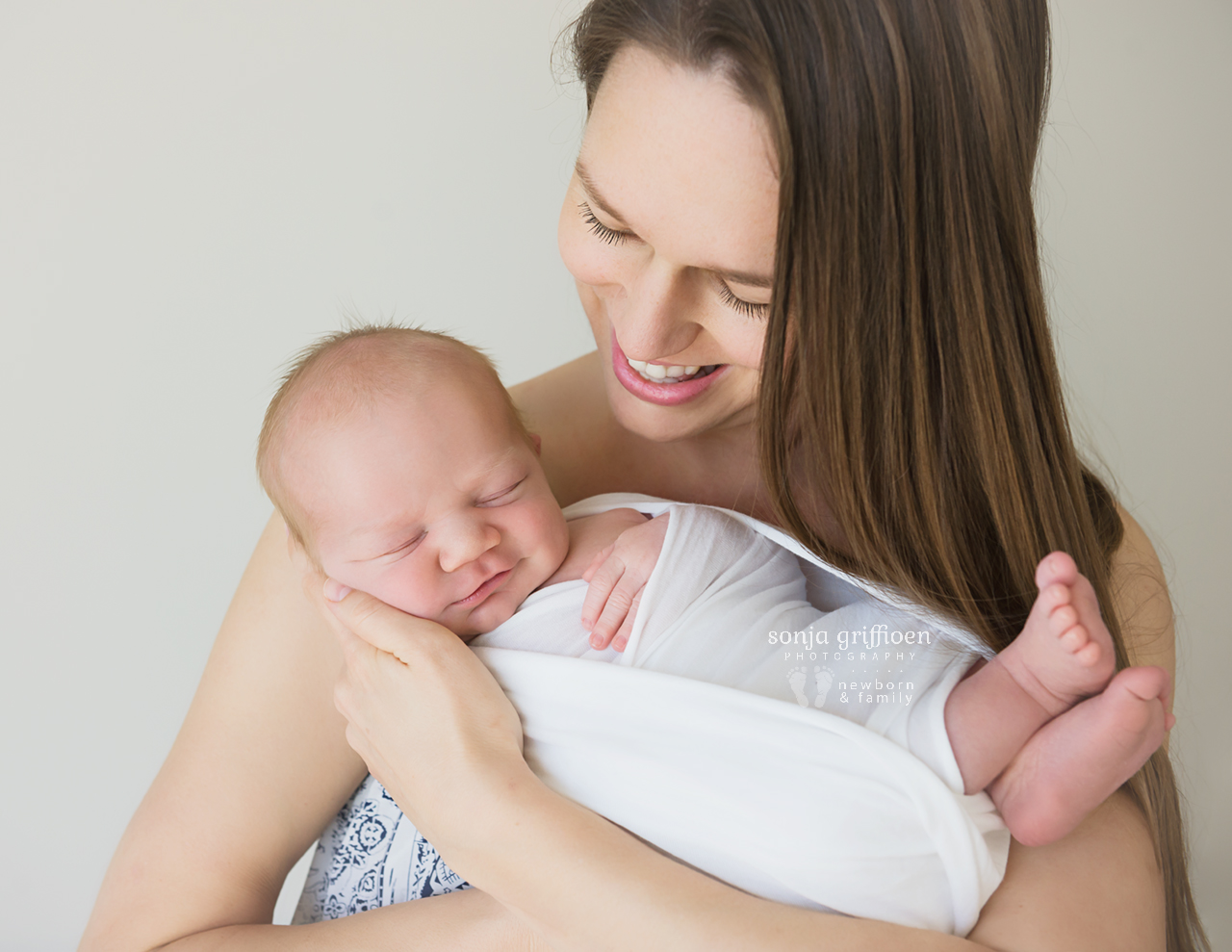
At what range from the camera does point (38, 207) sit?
6.50ft

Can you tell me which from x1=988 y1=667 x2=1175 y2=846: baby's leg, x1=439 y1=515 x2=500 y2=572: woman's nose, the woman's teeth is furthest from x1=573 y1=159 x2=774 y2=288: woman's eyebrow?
x1=988 y1=667 x2=1175 y2=846: baby's leg

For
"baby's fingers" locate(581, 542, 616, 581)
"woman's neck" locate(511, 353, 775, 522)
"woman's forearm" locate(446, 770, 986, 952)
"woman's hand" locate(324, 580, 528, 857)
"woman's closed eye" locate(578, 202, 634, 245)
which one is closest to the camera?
"woman's forearm" locate(446, 770, 986, 952)

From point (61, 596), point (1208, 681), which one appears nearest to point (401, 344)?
point (61, 596)

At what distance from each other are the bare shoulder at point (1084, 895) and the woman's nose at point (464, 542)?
738 mm

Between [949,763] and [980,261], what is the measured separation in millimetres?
575

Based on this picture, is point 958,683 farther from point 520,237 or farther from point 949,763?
point 520,237

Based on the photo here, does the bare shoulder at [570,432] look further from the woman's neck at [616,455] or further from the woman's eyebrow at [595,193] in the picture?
the woman's eyebrow at [595,193]

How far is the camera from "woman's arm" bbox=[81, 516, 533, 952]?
108cm

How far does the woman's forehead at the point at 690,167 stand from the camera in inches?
38.2

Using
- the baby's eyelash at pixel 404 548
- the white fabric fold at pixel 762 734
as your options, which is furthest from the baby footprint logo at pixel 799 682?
the baby's eyelash at pixel 404 548

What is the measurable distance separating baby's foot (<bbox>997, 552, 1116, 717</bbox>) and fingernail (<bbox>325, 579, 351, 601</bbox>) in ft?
2.78

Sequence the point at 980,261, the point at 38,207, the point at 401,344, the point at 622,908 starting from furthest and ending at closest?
1. the point at 38,207
2. the point at 401,344
3. the point at 980,261
4. the point at 622,908

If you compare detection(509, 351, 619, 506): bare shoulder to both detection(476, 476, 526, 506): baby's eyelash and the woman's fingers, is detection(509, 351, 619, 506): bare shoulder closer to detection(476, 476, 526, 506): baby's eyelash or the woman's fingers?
detection(476, 476, 526, 506): baby's eyelash

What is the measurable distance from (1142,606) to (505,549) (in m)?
0.94
